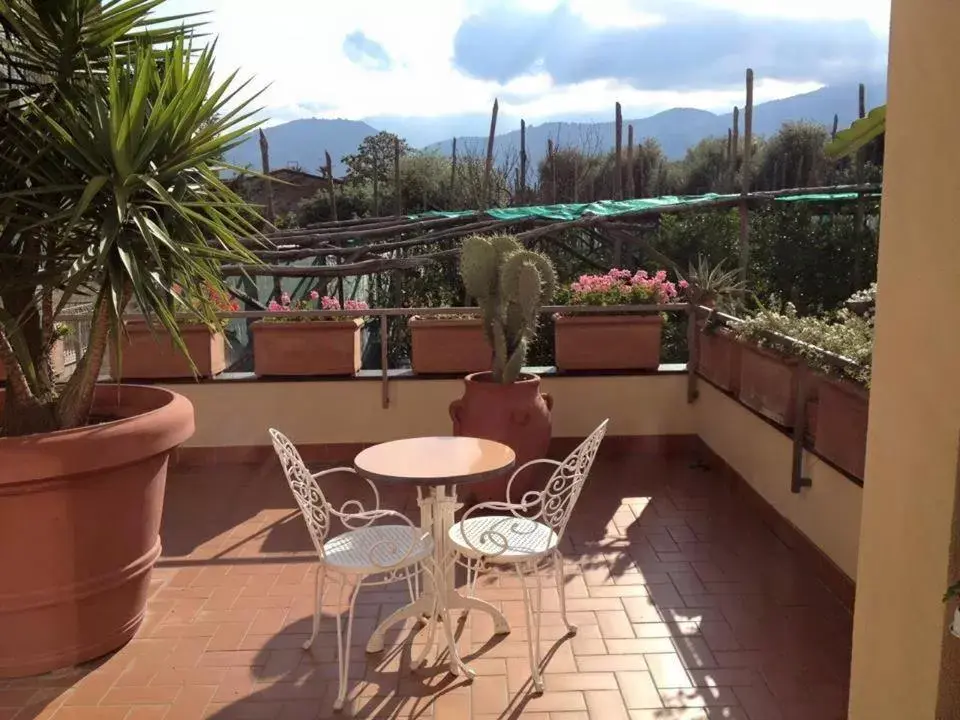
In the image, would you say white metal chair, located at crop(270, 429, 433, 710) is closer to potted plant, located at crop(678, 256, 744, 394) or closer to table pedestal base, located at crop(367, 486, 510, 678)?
table pedestal base, located at crop(367, 486, 510, 678)

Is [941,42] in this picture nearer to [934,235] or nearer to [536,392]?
[934,235]

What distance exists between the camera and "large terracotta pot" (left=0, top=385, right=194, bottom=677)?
98.7 inches

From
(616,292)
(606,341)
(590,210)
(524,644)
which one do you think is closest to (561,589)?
(524,644)

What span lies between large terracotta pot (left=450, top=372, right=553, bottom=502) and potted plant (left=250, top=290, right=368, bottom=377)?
3.73 feet

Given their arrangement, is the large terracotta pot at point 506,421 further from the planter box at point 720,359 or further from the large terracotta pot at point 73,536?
the large terracotta pot at point 73,536

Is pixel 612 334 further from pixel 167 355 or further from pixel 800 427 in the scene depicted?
pixel 167 355

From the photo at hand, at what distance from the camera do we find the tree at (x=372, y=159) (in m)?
17.7

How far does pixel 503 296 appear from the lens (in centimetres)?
418

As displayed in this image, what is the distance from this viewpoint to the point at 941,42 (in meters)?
1.25

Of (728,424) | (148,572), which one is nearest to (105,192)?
(148,572)

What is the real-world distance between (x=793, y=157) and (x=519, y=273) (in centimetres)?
1800

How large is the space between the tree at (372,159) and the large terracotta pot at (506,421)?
45.3 feet

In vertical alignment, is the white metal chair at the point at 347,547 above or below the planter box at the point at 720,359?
below

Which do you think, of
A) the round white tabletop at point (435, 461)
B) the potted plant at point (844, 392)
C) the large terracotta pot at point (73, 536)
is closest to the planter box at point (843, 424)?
the potted plant at point (844, 392)
